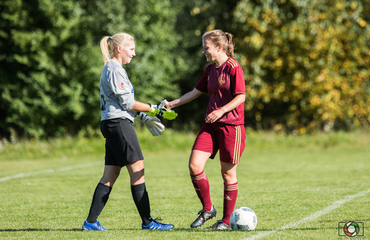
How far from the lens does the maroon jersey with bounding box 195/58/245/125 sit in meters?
4.55

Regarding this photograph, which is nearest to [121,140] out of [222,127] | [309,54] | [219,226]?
[222,127]

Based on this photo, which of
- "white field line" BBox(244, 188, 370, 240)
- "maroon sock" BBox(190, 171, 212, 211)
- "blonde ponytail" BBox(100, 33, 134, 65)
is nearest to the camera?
"white field line" BBox(244, 188, 370, 240)

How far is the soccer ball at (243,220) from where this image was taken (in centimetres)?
443

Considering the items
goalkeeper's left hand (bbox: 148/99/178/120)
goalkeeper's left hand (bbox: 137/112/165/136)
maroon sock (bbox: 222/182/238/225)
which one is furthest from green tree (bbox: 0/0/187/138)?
maroon sock (bbox: 222/182/238/225)

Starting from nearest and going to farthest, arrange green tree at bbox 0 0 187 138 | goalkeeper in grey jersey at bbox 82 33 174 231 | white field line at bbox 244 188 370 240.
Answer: white field line at bbox 244 188 370 240, goalkeeper in grey jersey at bbox 82 33 174 231, green tree at bbox 0 0 187 138

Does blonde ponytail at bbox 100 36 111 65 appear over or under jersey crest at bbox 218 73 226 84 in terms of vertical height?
over

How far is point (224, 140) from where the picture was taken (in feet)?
15.1

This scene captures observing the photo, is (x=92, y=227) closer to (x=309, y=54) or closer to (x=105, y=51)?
(x=105, y=51)

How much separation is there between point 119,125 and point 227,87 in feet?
3.75

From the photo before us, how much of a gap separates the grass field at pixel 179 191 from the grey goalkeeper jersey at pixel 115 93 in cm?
117

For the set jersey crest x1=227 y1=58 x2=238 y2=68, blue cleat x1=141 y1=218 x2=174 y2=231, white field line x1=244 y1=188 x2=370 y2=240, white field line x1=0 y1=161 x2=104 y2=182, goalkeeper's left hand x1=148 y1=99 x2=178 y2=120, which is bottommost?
white field line x1=0 y1=161 x2=104 y2=182

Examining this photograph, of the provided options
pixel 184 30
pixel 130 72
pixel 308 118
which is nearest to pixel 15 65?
pixel 130 72

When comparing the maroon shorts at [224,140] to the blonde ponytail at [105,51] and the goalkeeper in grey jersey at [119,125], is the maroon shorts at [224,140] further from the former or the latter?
the blonde ponytail at [105,51]

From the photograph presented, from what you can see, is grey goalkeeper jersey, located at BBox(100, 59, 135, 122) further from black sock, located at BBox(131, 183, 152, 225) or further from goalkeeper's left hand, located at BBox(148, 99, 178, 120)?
black sock, located at BBox(131, 183, 152, 225)
